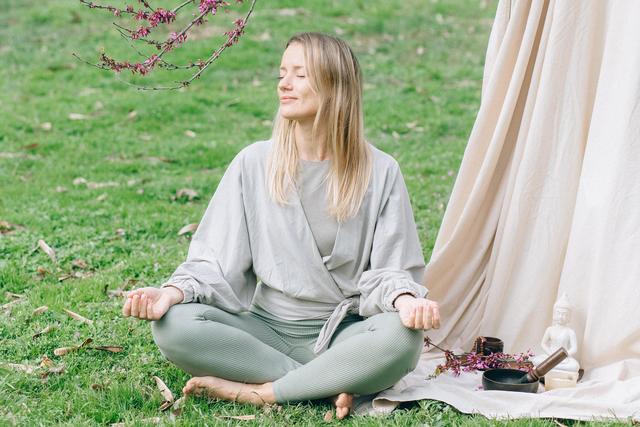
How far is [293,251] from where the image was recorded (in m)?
3.88

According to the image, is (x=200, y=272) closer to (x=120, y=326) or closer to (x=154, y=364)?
(x=154, y=364)

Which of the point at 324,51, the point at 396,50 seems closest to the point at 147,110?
the point at 396,50

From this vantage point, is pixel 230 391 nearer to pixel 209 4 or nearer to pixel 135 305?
pixel 135 305

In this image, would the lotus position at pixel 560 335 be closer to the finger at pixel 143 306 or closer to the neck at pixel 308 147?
the neck at pixel 308 147

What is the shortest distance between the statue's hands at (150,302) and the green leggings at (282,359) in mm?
40

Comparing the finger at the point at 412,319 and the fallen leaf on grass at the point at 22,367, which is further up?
the finger at the point at 412,319

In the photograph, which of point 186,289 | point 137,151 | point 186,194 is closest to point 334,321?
point 186,289

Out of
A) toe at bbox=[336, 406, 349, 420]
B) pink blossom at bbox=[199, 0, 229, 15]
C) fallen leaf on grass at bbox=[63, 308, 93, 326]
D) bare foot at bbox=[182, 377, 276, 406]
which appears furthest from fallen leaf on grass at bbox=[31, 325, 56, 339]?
pink blossom at bbox=[199, 0, 229, 15]

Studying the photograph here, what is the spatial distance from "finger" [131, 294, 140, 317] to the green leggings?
13 cm

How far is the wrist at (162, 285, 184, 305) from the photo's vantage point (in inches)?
142

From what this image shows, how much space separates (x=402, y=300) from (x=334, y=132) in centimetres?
79

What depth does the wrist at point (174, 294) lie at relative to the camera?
11.8ft

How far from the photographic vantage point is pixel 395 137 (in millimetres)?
8828

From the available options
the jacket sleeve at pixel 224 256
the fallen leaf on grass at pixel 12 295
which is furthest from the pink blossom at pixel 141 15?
A: the fallen leaf on grass at pixel 12 295
